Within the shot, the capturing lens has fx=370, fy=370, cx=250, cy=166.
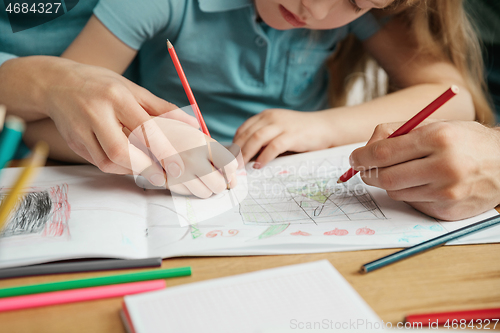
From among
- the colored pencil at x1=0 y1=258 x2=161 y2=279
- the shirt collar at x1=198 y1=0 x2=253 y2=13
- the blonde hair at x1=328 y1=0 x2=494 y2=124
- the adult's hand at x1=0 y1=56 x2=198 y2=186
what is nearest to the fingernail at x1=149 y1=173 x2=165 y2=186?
the adult's hand at x1=0 y1=56 x2=198 y2=186

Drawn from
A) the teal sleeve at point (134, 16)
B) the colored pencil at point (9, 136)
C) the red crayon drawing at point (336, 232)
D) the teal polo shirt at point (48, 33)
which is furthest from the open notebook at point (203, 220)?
the teal polo shirt at point (48, 33)

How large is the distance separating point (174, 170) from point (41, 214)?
0.13m

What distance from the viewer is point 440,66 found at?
27.1 inches

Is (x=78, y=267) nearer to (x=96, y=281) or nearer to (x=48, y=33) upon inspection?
(x=96, y=281)

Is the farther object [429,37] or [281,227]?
[429,37]

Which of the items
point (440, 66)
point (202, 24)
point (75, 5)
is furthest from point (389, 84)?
point (75, 5)

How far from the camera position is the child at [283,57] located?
1.78 ft

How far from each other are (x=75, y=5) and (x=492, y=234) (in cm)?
73

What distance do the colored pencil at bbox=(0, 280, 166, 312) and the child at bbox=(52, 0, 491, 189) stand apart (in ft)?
0.85

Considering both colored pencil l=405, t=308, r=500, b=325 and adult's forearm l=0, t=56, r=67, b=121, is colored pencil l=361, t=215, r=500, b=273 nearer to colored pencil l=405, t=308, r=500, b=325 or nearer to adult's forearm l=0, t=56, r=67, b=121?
colored pencil l=405, t=308, r=500, b=325

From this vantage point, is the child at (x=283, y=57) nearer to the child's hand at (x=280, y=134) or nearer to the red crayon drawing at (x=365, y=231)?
the child's hand at (x=280, y=134)

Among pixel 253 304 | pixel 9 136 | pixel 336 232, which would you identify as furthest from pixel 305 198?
pixel 9 136

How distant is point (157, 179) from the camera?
0.39 metres

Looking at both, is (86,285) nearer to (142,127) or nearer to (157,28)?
(142,127)
